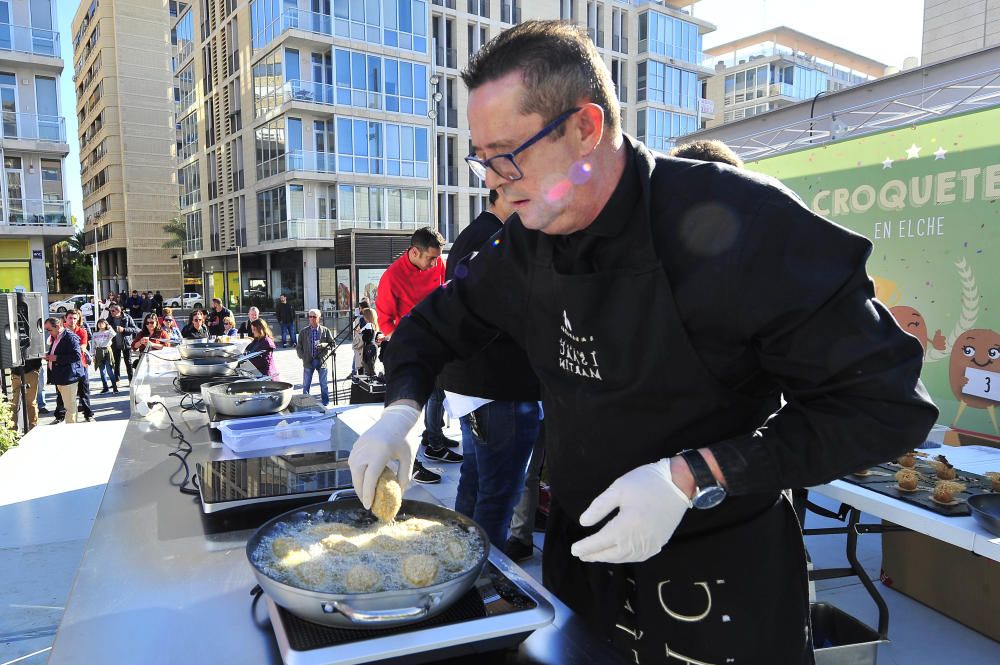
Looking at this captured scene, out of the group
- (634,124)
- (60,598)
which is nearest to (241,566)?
(60,598)

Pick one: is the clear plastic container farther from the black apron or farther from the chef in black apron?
the black apron

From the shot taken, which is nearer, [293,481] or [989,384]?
[293,481]

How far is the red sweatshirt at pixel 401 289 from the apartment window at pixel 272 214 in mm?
22416

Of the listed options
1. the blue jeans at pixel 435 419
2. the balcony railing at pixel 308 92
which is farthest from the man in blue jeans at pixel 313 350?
the balcony railing at pixel 308 92

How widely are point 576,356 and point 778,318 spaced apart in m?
0.38

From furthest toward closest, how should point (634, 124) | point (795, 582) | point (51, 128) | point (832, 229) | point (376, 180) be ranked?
point (634, 124), point (376, 180), point (51, 128), point (795, 582), point (832, 229)

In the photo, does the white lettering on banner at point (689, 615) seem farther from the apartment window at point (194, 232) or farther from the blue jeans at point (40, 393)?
the apartment window at point (194, 232)

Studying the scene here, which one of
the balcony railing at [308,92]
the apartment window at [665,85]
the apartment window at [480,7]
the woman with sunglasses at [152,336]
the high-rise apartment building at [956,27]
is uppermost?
the apartment window at [480,7]

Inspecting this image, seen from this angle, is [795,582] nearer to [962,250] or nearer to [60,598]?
[60,598]

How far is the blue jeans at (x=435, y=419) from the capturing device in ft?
18.4

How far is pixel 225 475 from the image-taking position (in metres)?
1.67

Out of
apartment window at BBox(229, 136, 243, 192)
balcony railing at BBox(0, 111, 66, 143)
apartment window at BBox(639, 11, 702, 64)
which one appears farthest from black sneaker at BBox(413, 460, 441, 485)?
apartment window at BBox(639, 11, 702, 64)

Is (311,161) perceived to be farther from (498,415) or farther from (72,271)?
(72,271)

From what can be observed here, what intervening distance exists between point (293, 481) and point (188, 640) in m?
0.59
